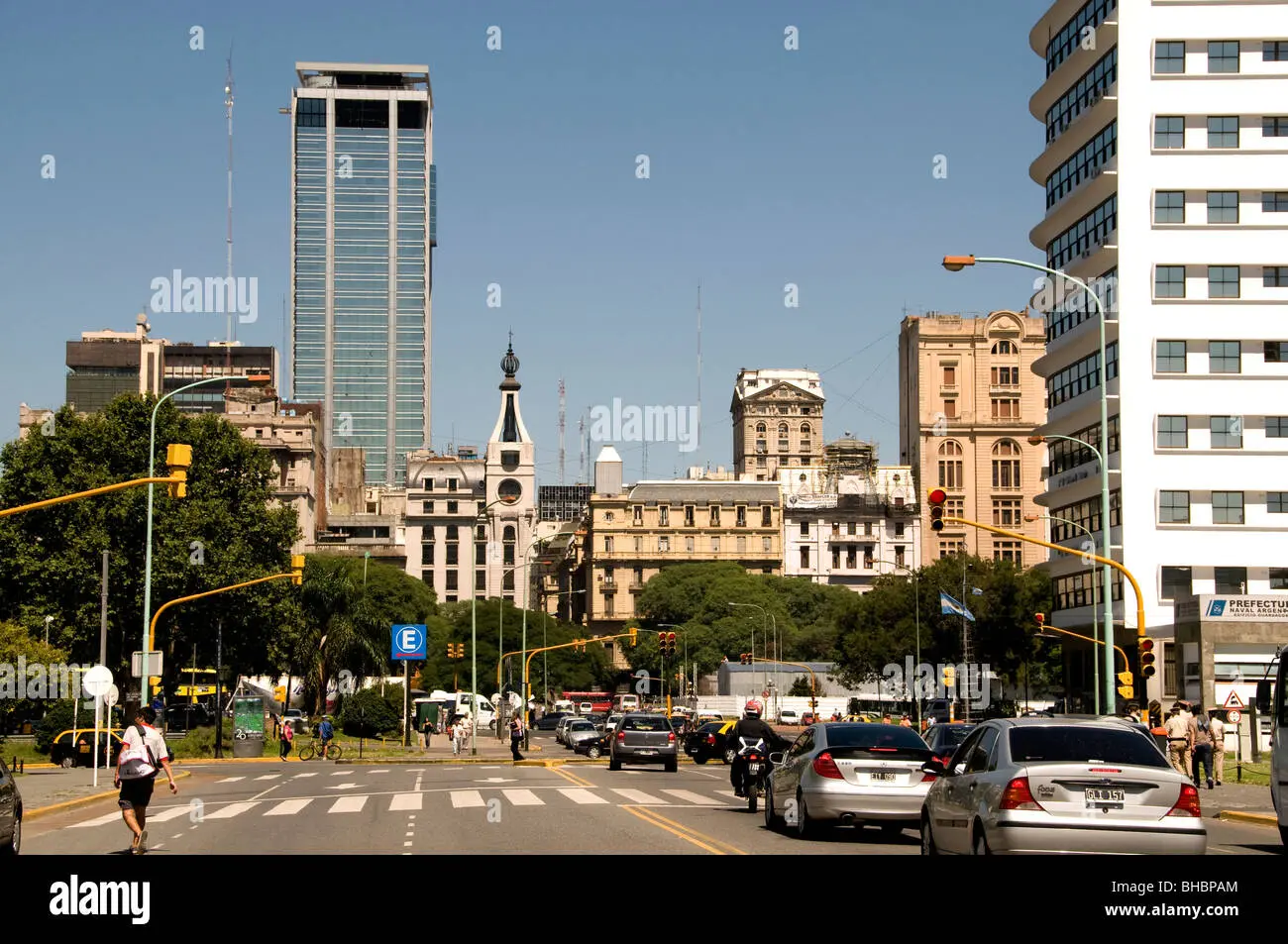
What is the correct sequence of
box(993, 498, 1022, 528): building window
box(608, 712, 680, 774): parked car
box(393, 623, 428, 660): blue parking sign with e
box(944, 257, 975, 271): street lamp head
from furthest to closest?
box(993, 498, 1022, 528): building window
box(393, 623, 428, 660): blue parking sign with e
box(608, 712, 680, 774): parked car
box(944, 257, 975, 271): street lamp head

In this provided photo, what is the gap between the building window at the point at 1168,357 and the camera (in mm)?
62469

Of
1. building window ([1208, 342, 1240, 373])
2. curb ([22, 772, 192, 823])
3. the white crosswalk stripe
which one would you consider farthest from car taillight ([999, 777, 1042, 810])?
building window ([1208, 342, 1240, 373])

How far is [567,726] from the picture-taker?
72.1 meters

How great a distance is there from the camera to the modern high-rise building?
62.1 m

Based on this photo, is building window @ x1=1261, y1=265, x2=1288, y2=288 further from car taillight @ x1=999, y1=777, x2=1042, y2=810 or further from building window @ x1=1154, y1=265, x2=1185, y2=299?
car taillight @ x1=999, y1=777, x2=1042, y2=810

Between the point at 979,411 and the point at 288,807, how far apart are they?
13349 cm

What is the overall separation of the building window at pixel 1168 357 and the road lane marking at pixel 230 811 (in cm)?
4449

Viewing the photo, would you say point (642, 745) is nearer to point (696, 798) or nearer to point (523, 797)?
point (523, 797)

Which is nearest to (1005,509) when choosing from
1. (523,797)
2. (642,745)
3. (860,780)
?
(642,745)

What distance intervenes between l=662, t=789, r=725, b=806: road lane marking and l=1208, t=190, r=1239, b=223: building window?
40.7 meters
